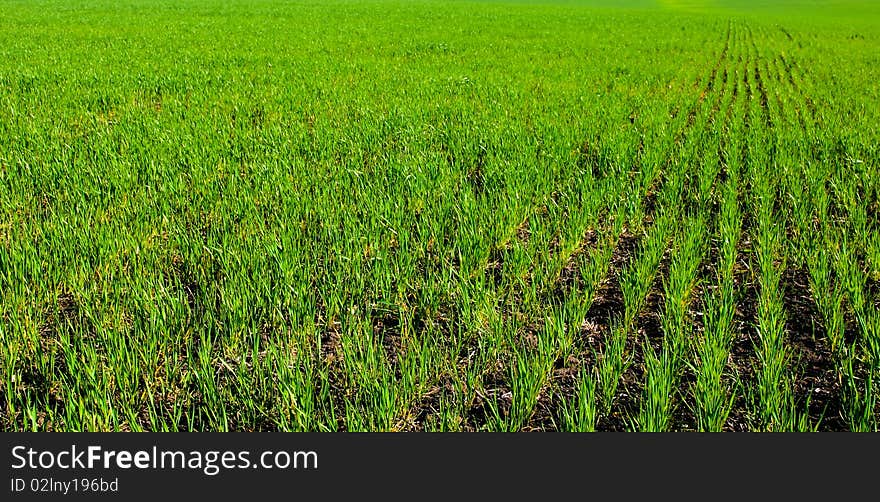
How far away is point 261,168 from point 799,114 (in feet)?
23.4

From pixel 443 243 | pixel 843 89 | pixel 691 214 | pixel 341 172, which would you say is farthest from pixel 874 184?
pixel 843 89

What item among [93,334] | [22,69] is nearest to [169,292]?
[93,334]

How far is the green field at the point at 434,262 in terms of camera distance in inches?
102

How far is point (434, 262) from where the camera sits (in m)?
3.81

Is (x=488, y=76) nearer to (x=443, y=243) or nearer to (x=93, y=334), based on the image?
(x=443, y=243)

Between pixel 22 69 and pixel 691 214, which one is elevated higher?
pixel 22 69

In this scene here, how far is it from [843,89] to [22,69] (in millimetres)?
13641

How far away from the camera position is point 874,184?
548cm

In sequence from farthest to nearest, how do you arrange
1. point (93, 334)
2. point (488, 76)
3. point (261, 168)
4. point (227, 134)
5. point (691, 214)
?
1. point (488, 76)
2. point (227, 134)
3. point (261, 168)
4. point (691, 214)
5. point (93, 334)

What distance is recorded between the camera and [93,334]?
3047mm

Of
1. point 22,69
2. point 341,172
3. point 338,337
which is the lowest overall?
point 338,337

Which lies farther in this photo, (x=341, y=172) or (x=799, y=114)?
(x=799, y=114)

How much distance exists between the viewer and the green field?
258 centimetres

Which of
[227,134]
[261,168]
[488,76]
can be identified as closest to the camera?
[261,168]
